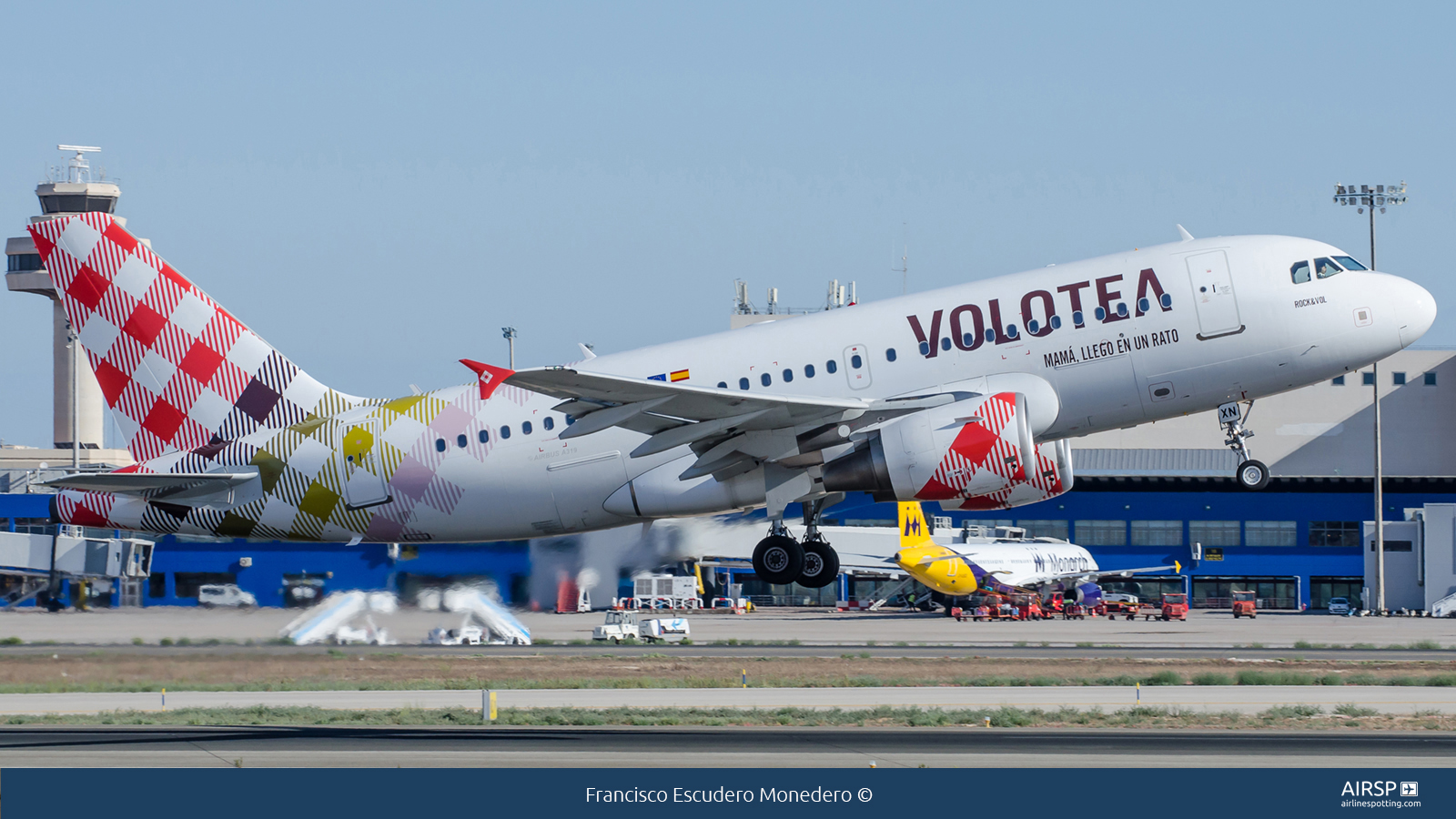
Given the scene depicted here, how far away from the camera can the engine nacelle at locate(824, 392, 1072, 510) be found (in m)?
28.0

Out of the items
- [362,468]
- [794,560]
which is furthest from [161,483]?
[794,560]

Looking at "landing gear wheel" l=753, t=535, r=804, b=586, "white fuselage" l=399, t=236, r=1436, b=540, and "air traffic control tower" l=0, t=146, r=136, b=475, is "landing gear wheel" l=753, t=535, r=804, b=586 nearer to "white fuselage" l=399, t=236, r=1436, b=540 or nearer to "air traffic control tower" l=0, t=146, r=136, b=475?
"white fuselage" l=399, t=236, r=1436, b=540

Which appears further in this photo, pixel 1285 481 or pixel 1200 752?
pixel 1285 481

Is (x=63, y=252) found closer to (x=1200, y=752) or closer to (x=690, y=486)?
(x=690, y=486)

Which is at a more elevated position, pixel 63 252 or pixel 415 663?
pixel 63 252

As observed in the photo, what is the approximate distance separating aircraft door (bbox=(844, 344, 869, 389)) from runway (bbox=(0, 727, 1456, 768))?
22.0 feet

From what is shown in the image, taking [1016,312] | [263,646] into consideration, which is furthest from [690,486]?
[263,646]

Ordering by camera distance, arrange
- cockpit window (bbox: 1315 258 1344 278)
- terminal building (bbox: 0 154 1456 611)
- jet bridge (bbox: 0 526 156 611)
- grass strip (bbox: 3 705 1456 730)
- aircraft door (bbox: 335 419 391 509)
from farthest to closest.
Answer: terminal building (bbox: 0 154 1456 611)
jet bridge (bbox: 0 526 156 611)
grass strip (bbox: 3 705 1456 730)
aircraft door (bbox: 335 419 391 509)
cockpit window (bbox: 1315 258 1344 278)

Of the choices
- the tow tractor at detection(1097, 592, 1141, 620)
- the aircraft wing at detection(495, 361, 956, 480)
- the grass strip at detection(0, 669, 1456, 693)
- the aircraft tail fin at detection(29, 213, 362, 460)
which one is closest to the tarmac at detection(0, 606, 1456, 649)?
the grass strip at detection(0, 669, 1456, 693)

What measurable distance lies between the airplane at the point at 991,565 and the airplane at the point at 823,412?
4471 cm

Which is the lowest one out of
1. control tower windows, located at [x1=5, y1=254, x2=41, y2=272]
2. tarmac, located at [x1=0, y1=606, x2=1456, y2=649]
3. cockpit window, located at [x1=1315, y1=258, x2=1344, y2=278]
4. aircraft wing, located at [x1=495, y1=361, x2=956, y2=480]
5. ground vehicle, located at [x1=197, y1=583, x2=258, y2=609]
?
tarmac, located at [x1=0, y1=606, x2=1456, y2=649]

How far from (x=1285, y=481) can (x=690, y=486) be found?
82.8 m

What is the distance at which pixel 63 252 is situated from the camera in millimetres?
34938

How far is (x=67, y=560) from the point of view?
142 feet
